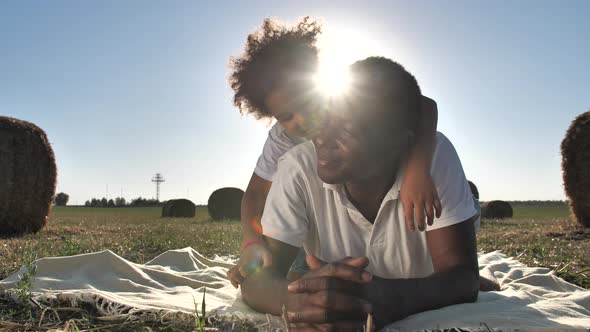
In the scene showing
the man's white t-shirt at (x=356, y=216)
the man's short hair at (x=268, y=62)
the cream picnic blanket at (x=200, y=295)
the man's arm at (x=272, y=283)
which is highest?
the man's short hair at (x=268, y=62)

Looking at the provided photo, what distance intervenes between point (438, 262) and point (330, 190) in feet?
2.23

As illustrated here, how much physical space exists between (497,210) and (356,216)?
20248mm

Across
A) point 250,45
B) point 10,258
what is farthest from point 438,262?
point 10,258

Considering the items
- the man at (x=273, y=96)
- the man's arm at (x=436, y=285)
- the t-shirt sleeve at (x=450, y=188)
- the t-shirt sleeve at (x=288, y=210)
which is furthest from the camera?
the man at (x=273, y=96)

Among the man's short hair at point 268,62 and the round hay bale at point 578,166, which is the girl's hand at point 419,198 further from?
the round hay bale at point 578,166

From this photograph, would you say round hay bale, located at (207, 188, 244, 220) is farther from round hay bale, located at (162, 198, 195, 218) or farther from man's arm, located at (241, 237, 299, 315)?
man's arm, located at (241, 237, 299, 315)

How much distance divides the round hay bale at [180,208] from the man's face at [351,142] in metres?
22.6

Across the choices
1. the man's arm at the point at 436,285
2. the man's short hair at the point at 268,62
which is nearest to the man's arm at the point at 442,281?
the man's arm at the point at 436,285

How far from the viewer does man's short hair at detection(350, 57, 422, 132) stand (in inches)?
98.8

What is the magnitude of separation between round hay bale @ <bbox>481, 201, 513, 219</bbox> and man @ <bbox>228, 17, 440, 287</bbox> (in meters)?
A: 18.6

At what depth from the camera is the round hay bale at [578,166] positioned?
11.6 metres

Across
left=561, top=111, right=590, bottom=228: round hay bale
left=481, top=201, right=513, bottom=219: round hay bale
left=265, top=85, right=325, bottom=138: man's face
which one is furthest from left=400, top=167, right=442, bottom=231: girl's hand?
left=481, top=201, right=513, bottom=219: round hay bale

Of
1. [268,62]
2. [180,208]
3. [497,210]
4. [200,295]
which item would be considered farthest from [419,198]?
[180,208]

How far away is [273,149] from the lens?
4117 millimetres
